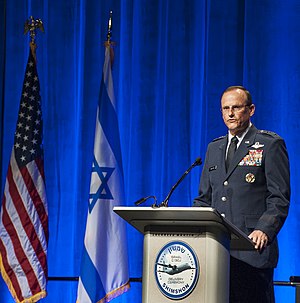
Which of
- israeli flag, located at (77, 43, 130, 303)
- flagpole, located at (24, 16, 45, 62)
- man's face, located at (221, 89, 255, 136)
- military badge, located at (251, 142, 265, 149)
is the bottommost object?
israeli flag, located at (77, 43, 130, 303)

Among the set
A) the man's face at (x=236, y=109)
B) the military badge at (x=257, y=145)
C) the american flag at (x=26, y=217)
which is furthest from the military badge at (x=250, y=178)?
the american flag at (x=26, y=217)

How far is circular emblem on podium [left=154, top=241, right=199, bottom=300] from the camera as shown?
2.32 meters

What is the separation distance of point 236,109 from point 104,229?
164 cm

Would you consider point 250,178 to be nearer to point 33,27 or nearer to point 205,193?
point 205,193

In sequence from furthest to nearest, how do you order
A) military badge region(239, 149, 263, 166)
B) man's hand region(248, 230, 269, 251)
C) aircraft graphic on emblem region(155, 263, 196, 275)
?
military badge region(239, 149, 263, 166)
man's hand region(248, 230, 269, 251)
aircraft graphic on emblem region(155, 263, 196, 275)

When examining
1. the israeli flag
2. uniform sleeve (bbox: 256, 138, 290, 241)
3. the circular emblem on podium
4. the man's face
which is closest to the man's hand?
uniform sleeve (bbox: 256, 138, 290, 241)

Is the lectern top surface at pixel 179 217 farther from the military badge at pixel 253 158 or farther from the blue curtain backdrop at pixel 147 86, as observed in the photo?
the blue curtain backdrop at pixel 147 86

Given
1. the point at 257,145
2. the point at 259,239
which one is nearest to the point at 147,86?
the point at 257,145

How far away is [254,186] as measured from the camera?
9.37 feet

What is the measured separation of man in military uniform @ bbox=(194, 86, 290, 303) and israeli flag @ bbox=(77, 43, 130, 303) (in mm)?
1350

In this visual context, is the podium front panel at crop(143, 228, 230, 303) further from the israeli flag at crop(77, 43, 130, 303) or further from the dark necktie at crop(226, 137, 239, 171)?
the israeli flag at crop(77, 43, 130, 303)

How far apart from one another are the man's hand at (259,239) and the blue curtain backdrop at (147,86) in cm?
189

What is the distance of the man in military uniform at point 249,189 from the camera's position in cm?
277

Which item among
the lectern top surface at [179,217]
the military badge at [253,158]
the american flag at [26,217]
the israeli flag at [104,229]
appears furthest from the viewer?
the american flag at [26,217]
